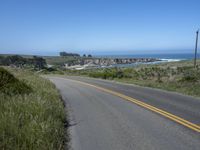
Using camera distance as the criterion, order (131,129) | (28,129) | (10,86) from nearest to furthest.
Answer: (28,129) < (131,129) < (10,86)

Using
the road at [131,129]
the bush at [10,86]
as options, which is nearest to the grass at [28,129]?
the road at [131,129]

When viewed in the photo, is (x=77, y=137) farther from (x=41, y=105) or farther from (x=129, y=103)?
(x=129, y=103)

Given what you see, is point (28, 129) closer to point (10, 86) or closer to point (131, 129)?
point (131, 129)

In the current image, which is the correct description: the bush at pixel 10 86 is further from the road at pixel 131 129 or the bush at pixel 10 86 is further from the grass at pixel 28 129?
the grass at pixel 28 129

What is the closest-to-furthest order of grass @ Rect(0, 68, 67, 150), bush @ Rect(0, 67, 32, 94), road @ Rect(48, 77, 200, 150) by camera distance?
grass @ Rect(0, 68, 67, 150), road @ Rect(48, 77, 200, 150), bush @ Rect(0, 67, 32, 94)

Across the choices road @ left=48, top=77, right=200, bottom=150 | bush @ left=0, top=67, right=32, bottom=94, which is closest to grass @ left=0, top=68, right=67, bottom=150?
road @ left=48, top=77, right=200, bottom=150

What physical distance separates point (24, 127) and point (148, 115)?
4.77m

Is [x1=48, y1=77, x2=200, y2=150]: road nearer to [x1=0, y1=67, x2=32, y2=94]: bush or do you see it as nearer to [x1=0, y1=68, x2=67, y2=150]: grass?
[x1=0, y1=68, x2=67, y2=150]: grass

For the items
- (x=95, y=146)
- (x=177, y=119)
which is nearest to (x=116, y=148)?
(x=95, y=146)

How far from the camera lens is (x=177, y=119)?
994 centimetres

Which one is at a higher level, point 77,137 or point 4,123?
point 4,123

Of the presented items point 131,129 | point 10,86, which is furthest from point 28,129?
point 10,86

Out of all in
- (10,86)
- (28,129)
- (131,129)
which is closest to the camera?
(28,129)

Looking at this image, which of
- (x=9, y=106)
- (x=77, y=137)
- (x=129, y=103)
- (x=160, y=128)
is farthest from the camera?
(x=129, y=103)
